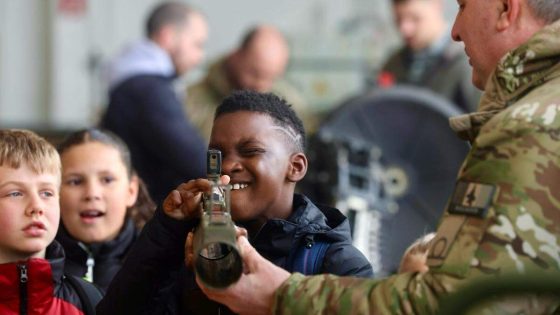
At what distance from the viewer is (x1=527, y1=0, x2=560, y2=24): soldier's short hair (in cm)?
323

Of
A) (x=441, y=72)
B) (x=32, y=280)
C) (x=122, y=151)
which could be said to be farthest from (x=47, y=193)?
(x=441, y=72)

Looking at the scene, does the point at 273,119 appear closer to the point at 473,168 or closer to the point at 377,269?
the point at 473,168

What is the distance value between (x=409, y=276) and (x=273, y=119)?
776mm

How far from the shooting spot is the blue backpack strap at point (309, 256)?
3.47 m

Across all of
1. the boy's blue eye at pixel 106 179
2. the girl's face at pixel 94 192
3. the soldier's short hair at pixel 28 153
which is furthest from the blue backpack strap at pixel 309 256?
the boy's blue eye at pixel 106 179

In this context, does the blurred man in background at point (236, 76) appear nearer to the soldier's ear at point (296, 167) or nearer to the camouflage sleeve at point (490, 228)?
the soldier's ear at point (296, 167)

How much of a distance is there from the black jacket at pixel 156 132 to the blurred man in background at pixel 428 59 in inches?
68.7

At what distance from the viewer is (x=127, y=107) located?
679 cm

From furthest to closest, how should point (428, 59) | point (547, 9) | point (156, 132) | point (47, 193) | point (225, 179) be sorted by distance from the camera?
1. point (428, 59)
2. point (156, 132)
3. point (47, 193)
4. point (225, 179)
5. point (547, 9)

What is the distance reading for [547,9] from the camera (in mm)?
3234

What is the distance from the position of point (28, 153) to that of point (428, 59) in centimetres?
463

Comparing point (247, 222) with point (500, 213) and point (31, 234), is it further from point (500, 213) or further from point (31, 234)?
point (500, 213)

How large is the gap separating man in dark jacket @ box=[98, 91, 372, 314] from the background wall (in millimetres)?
8017

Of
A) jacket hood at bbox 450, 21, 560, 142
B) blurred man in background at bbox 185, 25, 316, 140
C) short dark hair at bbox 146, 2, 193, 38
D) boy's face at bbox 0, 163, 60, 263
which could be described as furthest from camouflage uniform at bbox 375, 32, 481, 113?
jacket hood at bbox 450, 21, 560, 142
